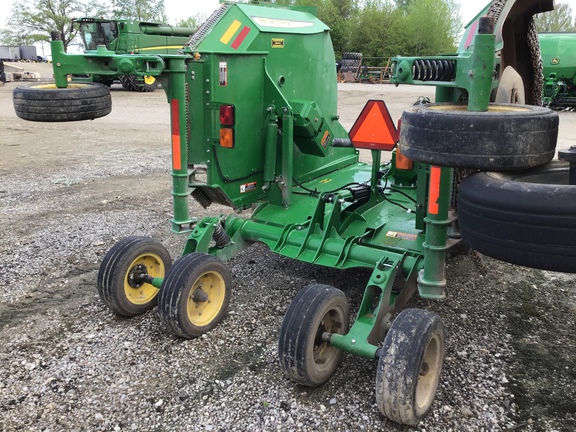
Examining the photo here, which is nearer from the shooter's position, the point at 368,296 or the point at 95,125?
the point at 368,296

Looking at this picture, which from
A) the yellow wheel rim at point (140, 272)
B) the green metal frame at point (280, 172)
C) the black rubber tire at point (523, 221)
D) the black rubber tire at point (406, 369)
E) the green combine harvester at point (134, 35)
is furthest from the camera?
the green combine harvester at point (134, 35)

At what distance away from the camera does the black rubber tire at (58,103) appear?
12.0 ft

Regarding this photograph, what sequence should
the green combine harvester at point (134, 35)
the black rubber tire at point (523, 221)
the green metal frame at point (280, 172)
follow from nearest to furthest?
the black rubber tire at point (523, 221) < the green metal frame at point (280, 172) < the green combine harvester at point (134, 35)

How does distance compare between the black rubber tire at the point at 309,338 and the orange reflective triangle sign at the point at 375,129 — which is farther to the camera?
the orange reflective triangle sign at the point at 375,129

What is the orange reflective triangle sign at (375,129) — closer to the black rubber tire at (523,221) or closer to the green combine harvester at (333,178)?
the green combine harvester at (333,178)

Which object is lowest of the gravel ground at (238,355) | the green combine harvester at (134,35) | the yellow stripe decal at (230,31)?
the gravel ground at (238,355)

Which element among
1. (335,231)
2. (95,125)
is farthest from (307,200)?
(95,125)

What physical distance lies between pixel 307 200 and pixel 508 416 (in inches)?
97.6

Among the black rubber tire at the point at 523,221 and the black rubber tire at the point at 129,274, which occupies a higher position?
the black rubber tire at the point at 523,221

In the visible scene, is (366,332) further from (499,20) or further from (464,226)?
(499,20)

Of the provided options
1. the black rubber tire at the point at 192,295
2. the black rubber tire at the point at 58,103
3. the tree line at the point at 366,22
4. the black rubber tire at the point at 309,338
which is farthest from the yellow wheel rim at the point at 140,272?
the tree line at the point at 366,22

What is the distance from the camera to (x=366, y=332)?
3.25 m

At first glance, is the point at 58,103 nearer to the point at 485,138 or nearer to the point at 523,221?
the point at 485,138

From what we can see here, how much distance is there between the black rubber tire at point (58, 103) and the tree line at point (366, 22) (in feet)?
141
